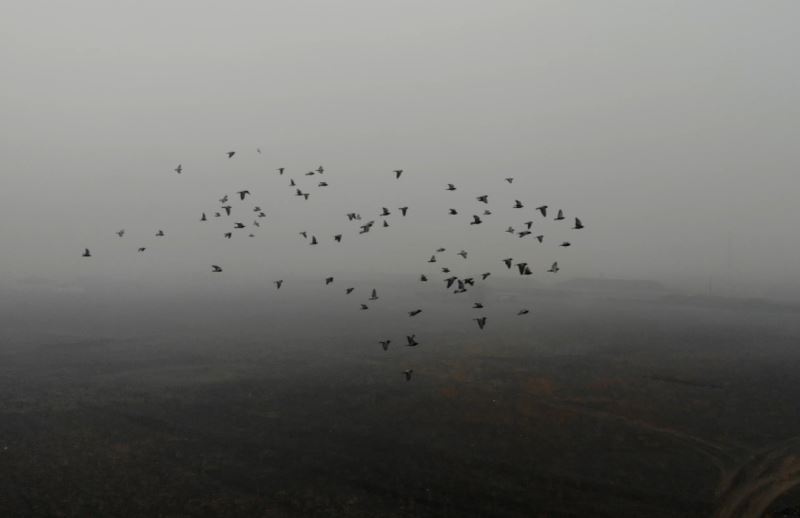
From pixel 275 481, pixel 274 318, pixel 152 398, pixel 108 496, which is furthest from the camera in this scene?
pixel 274 318

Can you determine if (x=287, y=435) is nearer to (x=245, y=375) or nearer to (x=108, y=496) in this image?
(x=108, y=496)

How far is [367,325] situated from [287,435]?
5387 centimetres

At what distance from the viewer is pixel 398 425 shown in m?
38.0

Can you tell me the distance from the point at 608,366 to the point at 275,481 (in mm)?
41709

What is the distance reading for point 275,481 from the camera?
1153 inches

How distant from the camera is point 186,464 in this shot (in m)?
31.2

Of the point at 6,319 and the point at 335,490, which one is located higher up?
the point at 6,319

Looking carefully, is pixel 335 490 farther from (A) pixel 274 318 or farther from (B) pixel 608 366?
(A) pixel 274 318

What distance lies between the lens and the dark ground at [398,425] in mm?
27297

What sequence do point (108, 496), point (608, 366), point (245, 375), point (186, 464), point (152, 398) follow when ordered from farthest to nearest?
point (608, 366) < point (245, 375) < point (152, 398) < point (186, 464) < point (108, 496)

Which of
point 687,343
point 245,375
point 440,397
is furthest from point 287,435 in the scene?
point 687,343

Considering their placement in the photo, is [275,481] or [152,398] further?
[152,398]

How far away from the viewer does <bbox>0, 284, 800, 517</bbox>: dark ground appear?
2730cm

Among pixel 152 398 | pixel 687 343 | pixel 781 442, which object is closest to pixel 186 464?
pixel 152 398
